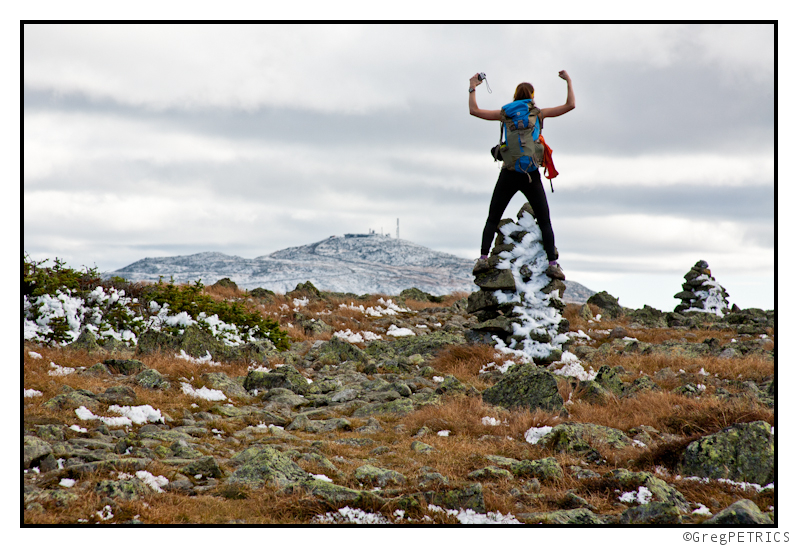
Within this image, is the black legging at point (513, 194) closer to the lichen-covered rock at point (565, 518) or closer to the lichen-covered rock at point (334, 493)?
the lichen-covered rock at point (565, 518)

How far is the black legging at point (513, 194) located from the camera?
1098cm

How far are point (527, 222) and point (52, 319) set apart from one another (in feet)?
32.6

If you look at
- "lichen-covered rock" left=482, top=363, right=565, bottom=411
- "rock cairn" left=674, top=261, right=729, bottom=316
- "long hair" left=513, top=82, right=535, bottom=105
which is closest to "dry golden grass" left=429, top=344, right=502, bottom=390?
"lichen-covered rock" left=482, top=363, right=565, bottom=411

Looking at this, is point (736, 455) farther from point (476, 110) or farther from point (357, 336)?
point (357, 336)

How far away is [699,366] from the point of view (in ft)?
38.5

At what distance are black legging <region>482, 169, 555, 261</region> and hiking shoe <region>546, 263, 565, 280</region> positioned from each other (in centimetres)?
50

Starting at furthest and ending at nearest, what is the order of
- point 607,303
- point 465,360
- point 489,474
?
point 607,303, point 465,360, point 489,474

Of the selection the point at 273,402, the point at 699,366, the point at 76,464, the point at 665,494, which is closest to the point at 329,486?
the point at 76,464

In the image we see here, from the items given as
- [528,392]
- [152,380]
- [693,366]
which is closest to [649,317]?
[693,366]

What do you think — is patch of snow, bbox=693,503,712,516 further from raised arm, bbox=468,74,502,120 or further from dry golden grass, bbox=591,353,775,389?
raised arm, bbox=468,74,502,120

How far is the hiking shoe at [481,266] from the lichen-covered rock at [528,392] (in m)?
4.05

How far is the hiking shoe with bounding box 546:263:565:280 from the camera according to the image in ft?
41.0

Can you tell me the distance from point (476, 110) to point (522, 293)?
443 cm

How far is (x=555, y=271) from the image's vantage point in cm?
1248
